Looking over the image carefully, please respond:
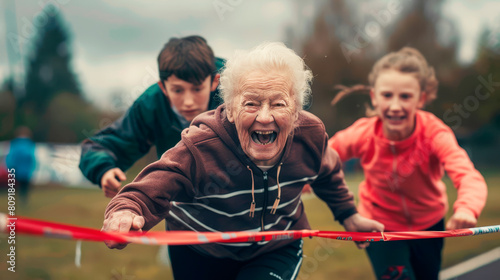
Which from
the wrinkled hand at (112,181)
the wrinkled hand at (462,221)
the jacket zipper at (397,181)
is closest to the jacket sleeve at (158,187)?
the wrinkled hand at (112,181)

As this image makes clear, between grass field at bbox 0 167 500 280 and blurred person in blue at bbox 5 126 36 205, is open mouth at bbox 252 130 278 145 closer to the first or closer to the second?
grass field at bbox 0 167 500 280

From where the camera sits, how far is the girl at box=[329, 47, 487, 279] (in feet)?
10.7

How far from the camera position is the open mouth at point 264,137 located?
220cm

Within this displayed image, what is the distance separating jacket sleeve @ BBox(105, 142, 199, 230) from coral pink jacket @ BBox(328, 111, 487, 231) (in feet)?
4.87

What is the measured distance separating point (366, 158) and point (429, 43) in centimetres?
744

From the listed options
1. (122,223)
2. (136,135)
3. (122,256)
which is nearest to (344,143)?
(136,135)

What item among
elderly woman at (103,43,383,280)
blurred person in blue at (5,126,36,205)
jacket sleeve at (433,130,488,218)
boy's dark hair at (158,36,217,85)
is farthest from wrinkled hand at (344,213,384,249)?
blurred person in blue at (5,126,36,205)

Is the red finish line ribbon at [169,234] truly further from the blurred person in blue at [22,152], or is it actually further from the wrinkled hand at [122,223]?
the blurred person in blue at [22,152]

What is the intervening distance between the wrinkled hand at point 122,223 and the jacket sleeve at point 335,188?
105 cm

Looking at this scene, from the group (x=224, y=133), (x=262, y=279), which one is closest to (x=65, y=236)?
(x=224, y=133)

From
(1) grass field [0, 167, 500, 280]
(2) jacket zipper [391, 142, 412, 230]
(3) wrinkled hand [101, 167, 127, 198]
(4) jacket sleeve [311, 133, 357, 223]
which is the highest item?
(2) jacket zipper [391, 142, 412, 230]

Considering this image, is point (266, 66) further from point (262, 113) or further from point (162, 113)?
point (162, 113)

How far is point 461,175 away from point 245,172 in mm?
1449

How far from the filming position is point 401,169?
3348 millimetres
